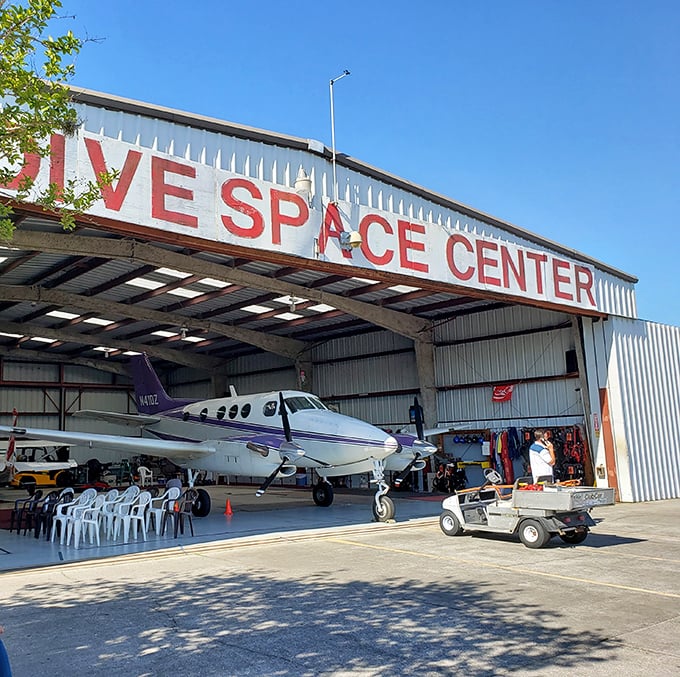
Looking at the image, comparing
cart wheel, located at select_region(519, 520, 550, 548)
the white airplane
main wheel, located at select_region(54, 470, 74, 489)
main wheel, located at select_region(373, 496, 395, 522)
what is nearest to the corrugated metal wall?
the white airplane

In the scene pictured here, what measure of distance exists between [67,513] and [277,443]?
482cm

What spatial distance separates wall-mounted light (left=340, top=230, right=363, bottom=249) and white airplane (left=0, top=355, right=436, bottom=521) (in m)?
4.79

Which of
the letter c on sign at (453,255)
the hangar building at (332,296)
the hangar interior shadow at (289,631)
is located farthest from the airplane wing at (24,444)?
the hangar interior shadow at (289,631)

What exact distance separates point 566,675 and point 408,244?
1003 cm

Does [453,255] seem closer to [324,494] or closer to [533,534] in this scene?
[533,534]

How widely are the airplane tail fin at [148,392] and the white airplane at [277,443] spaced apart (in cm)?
223

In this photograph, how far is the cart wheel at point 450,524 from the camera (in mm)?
11914

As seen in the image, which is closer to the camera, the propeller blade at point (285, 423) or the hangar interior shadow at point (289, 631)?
the hangar interior shadow at point (289, 631)

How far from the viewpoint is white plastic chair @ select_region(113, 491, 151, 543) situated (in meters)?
12.2

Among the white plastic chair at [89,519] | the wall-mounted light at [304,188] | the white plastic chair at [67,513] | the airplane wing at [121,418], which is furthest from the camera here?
the airplane wing at [121,418]

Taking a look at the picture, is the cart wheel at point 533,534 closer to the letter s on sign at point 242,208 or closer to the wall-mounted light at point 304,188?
the letter s on sign at point 242,208

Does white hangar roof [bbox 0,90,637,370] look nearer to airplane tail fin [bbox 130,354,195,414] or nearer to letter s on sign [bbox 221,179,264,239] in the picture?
letter s on sign [bbox 221,179,264,239]

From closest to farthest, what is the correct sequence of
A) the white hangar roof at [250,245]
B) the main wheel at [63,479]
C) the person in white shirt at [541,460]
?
the white hangar roof at [250,245] → the person in white shirt at [541,460] → the main wheel at [63,479]

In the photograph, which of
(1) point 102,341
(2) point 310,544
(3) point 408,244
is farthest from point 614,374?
(1) point 102,341
